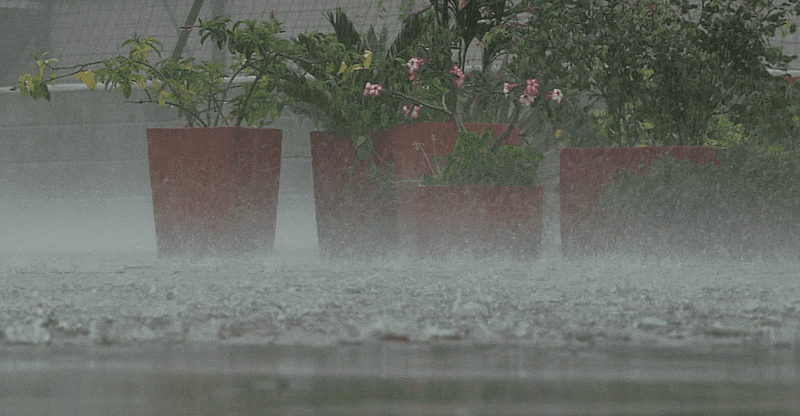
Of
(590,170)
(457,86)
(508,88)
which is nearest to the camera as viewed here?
(590,170)

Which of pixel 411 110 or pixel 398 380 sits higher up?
pixel 411 110

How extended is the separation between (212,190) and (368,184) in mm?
725

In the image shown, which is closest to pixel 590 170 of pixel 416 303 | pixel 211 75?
pixel 416 303

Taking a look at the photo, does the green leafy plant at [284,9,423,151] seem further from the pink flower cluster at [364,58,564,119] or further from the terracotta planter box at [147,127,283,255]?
the terracotta planter box at [147,127,283,255]

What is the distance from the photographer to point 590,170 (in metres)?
4.54

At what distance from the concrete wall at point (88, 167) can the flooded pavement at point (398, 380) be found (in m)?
4.51

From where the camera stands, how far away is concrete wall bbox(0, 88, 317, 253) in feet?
23.3

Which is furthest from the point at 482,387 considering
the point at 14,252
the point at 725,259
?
the point at 14,252

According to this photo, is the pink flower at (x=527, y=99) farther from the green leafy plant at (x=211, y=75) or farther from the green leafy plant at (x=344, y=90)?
the green leafy plant at (x=211, y=75)

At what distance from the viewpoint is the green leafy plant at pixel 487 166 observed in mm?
4637

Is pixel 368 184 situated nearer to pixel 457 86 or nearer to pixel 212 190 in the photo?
pixel 457 86

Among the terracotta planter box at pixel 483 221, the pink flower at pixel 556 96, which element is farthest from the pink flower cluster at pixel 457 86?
the terracotta planter box at pixel 483 221

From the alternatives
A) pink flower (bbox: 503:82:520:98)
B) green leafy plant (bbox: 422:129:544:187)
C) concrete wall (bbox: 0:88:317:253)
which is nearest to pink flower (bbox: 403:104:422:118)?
green leafy plant (bbox: 422:129:544:187)

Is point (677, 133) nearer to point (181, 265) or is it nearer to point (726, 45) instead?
point (726, 45)
